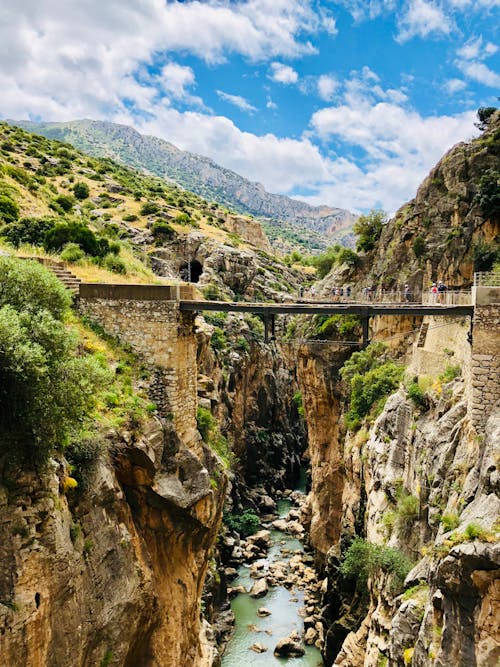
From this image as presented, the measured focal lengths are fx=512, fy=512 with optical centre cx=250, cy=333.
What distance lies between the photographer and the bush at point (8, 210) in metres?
26.3

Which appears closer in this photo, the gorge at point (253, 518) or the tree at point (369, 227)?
the gorge at point (253, 518)

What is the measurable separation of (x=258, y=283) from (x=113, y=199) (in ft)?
63.3

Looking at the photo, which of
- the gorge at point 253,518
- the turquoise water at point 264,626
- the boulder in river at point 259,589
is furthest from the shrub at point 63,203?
the boulder in river at point 259,589

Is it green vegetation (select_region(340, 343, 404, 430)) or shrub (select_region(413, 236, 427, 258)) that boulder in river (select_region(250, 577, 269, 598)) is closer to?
green vegetation (select_region(340, 343, 404, 430))

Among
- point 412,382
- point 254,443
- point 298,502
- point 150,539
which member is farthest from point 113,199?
point 150,539

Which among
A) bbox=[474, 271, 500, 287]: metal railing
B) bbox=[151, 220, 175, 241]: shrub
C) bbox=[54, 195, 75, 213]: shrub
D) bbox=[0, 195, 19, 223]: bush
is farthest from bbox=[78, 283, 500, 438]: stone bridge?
bbox=[151, 220, 175, 241]: shrub

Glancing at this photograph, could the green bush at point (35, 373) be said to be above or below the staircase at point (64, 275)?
below

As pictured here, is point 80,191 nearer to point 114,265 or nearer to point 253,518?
point 114,265

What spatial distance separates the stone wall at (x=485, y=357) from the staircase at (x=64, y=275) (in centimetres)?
1199

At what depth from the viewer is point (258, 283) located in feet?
185

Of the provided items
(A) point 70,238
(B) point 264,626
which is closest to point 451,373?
(A) point 70,238

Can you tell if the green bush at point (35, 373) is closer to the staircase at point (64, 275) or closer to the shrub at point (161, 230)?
the staircase at point (64, 275)

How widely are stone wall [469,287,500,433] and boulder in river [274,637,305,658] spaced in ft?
53.2

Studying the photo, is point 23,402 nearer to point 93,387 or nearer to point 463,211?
point 93,387
